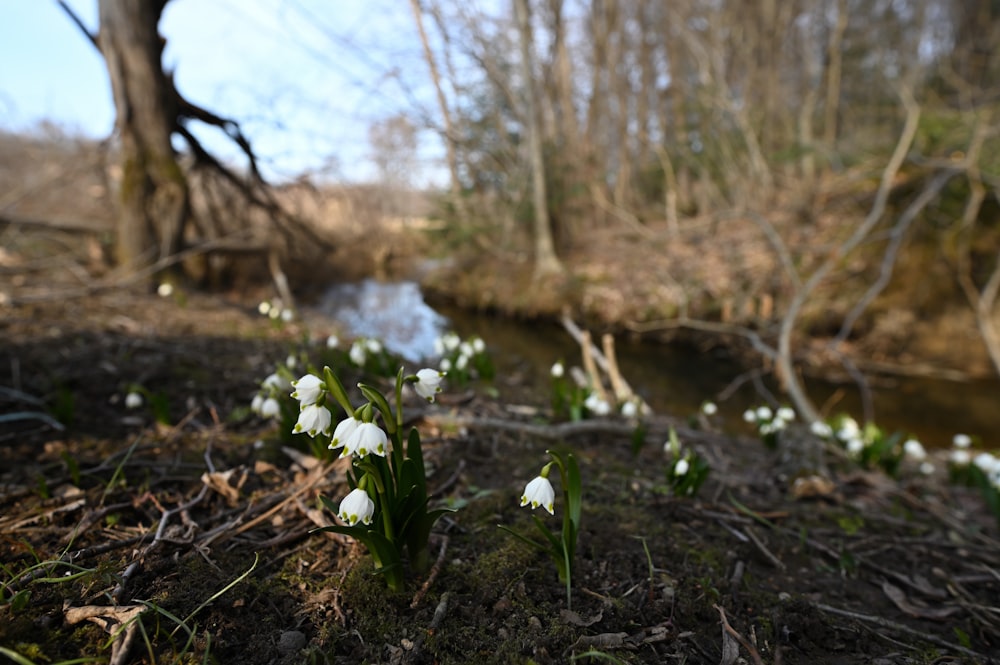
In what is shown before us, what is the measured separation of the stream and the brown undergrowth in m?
2.17

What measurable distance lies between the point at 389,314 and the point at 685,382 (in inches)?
226

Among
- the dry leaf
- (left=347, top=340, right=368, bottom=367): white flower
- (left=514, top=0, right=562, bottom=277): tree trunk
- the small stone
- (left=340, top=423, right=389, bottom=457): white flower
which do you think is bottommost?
the dry leaf

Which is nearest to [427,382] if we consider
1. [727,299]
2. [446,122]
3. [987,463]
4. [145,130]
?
[987,463]

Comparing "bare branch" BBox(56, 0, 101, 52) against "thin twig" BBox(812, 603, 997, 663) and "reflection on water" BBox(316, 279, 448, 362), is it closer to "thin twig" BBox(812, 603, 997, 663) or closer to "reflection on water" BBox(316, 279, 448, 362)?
"reflection on water" BBox(316, 279, 448, 362)

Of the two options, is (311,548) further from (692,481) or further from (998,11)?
(998,11)

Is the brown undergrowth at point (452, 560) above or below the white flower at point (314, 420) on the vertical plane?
below

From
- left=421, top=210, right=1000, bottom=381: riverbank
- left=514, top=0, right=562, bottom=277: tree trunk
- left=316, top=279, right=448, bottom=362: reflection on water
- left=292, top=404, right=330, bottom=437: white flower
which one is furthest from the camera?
left=514, top=0, right=562, bottom=277: tree trunk

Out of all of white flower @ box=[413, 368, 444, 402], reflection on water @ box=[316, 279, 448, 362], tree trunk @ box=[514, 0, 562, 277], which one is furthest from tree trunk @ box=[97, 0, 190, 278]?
white flower @ box=[413, 368, 444, 402]

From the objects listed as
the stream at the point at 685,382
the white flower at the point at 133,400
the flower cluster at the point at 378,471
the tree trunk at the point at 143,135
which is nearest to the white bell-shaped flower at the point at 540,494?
the flower cluster at the point at 378,471

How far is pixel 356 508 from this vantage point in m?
1.27

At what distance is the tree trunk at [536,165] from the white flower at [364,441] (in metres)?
9.03

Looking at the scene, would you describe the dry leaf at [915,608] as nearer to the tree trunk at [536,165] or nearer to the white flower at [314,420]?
the white flower at [314,420]

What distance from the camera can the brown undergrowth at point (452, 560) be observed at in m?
1.27

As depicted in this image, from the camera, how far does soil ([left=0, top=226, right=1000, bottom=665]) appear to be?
4.19 feet
